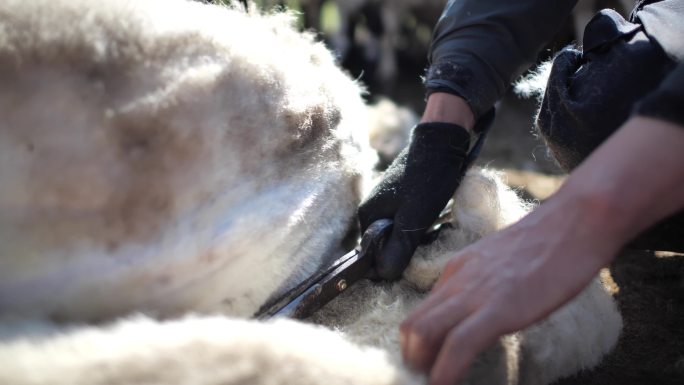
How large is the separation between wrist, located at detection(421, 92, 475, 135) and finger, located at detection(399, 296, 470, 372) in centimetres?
49

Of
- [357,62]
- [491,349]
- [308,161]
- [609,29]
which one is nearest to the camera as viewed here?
[491,349]

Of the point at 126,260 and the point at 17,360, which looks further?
the point at 126,260

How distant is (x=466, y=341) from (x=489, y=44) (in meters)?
0.68

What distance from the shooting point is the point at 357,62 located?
3826mm

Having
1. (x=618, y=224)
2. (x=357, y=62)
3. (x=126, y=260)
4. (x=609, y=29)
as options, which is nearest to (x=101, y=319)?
(x=126, y=260)

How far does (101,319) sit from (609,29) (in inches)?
40.4

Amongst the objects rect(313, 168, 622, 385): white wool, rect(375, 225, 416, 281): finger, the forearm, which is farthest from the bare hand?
rect(375, 225, 416, 281): finger

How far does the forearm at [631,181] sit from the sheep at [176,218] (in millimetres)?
283

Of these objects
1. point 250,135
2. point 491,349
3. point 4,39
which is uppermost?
point 4,39

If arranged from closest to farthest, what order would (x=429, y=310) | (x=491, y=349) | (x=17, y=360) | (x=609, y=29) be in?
(x=17, y=360), (x=429, y=310), (x=491, y=349), (x=609, y=29)

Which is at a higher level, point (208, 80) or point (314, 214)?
point (208, 80)

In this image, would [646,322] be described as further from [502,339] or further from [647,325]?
[502,339]

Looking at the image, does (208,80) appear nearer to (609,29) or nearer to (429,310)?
(429,310)

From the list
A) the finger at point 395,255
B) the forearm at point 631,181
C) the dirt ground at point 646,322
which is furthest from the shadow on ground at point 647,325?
the forearm at point 631,181
